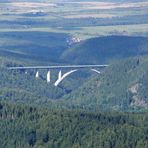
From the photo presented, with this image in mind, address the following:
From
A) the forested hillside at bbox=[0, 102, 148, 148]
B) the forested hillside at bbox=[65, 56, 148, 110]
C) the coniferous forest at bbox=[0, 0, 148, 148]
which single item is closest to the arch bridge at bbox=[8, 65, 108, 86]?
the coniferous forest at bbox=[0, 0, 148, 148]

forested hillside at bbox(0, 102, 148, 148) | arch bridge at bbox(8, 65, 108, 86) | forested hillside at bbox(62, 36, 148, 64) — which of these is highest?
forested hillside at bbox(62, 36, 148, 64)

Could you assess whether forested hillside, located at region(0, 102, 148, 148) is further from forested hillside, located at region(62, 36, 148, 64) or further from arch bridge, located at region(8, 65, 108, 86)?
forested hillside, located at region(62, 36, 148, 64)

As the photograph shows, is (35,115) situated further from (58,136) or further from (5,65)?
(5,65)

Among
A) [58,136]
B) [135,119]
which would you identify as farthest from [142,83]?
[58,136]

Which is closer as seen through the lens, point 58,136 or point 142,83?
point 58,136

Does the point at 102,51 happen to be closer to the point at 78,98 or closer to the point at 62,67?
the point at 62,67

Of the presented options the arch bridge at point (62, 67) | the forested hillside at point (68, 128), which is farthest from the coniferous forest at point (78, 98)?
the arch bridge at point (62, 67)

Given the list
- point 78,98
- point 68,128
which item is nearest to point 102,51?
point 78,98

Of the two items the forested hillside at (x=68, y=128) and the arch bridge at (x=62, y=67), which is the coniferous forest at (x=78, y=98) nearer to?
the forested hillside at (x=68, y=128)
